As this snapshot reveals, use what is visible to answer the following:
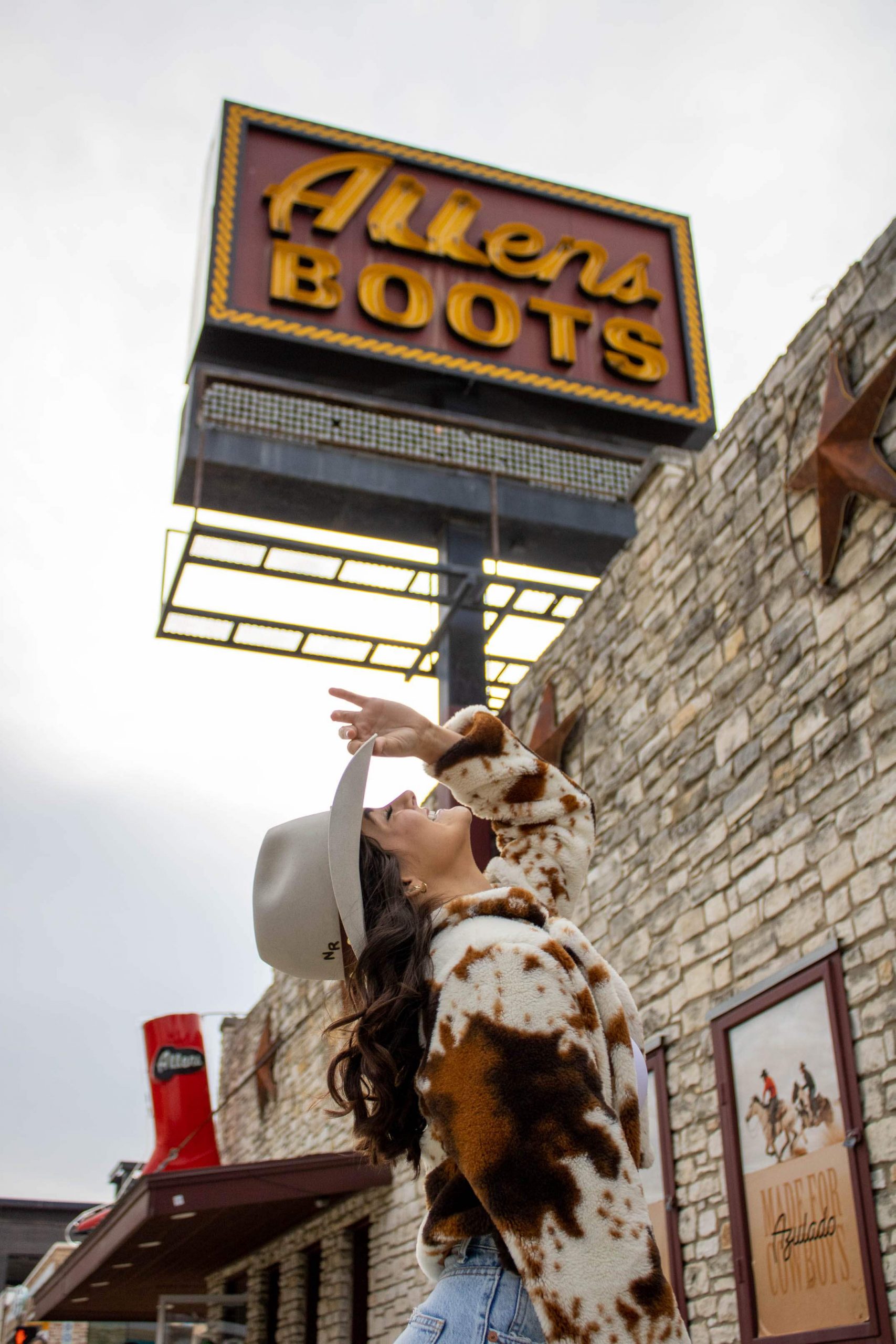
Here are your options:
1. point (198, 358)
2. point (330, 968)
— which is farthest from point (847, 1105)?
point (198, 358)

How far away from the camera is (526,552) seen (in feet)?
43.8

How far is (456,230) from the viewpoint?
13.8 metres

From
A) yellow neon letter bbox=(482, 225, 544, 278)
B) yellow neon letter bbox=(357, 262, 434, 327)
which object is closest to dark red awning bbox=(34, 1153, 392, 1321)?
yellow neon letter bbox=(357, 262, 434, 327)

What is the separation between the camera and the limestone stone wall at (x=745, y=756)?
526cm

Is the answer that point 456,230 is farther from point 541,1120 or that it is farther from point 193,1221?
point 541,1120

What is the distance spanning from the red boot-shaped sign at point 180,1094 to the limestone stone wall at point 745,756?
8.43 metres

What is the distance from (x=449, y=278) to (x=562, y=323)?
1.32 m

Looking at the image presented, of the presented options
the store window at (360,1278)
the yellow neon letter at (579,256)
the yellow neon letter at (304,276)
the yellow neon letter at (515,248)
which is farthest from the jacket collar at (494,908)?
the yellow neon letter at (579,256)

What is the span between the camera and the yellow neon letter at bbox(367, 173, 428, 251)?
43.6ft

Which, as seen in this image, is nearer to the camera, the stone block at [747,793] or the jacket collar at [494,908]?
the jacket collar at [494,908]

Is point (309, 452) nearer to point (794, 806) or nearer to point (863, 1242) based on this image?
point (794, 806)

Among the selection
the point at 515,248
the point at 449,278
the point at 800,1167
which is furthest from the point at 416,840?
the point at 515,248

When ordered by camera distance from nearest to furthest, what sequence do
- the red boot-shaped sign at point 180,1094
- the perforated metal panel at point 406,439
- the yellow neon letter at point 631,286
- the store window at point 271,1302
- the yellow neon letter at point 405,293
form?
the perforated metal panel at point 406,439 < the yellow neon letter at point 405,293 < the store window at point 271,1302 < the yellow neon letter at point 631,286 < the red boot-shaped sign at point 180,1094

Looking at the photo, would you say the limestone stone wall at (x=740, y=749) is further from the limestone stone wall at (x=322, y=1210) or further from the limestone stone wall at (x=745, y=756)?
the limestone stone wall at (x=322, y=1210)
